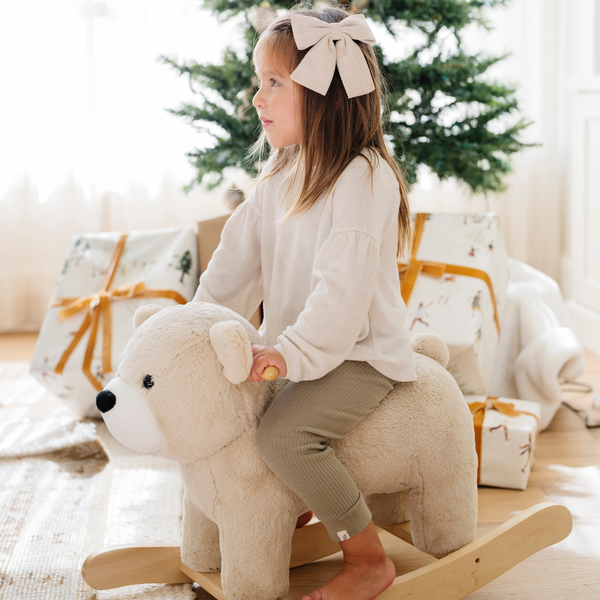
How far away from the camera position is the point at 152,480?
4.44 feet

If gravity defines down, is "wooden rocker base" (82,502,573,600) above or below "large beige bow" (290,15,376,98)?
below

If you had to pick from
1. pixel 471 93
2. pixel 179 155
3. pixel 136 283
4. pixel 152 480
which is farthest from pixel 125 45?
pixel 152 480

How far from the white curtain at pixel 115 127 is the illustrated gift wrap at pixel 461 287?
34.8 inches

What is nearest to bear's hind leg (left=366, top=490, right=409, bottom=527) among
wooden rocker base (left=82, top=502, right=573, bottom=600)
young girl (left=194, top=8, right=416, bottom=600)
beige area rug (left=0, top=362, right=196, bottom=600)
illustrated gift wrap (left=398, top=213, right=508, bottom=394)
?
wooden rocker base (left=82, top=502, right=573, bottom=600)

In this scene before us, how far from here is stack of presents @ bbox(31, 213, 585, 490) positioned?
1440mm

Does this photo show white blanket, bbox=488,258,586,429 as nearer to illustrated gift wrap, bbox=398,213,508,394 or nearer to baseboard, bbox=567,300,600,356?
illustrated gift wrap, bbox=398,213,508,394

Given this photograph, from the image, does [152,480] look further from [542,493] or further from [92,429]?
[542,493]

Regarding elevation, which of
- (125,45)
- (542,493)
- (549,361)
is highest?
(125,45)

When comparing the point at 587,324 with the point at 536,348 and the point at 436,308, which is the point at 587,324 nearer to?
the point at 536,348

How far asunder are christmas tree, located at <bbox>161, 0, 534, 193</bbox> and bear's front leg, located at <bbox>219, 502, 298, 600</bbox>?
0.95 meters

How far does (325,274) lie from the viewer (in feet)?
2.70

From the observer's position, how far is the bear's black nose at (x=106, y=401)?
797mm

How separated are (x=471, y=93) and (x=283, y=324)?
0.97 m

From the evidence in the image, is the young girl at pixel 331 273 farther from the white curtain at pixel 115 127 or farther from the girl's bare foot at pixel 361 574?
the white curtain at pixel 115 127
